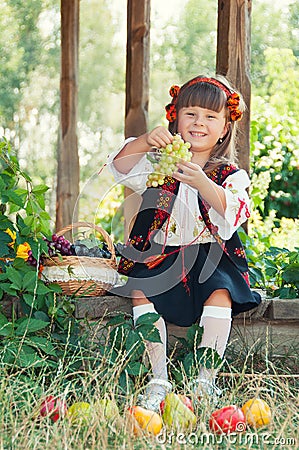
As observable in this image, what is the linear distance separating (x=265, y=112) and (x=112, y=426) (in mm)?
5085

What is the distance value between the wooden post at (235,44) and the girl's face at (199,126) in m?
0.60

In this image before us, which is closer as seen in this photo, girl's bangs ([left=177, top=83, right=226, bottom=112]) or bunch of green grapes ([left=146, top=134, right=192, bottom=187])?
bunch of green grapes ([left=146, top=134, right=192, bottom=187])

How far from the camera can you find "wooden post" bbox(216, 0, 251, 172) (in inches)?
146

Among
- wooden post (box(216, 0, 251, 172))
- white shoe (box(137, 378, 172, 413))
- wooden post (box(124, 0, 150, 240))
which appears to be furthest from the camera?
wooden post (box(124, 0, 150, 240))

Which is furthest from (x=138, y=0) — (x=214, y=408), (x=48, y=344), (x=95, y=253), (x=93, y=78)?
(x=93, y=78)

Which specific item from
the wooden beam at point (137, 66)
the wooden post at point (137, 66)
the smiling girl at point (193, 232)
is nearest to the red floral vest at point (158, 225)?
the smiling girl at point (193, 232)

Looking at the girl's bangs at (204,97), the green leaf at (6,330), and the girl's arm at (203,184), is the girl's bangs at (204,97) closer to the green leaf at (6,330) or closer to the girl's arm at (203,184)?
the girl's arm at (203,184)

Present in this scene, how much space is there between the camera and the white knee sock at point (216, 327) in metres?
2.96

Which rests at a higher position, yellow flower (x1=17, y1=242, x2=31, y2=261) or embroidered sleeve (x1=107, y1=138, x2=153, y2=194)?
embroidered sleeve (x1=107, y1=138, x2=153, y2=194)

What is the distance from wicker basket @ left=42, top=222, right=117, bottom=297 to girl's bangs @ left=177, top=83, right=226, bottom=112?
1.84ft

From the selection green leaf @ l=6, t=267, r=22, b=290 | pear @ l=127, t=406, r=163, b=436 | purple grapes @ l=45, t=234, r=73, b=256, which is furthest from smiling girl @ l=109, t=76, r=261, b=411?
pear @ l=127, t=406, r=163, b=436

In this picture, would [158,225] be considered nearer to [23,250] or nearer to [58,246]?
[58,246]

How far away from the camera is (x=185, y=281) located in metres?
3.08

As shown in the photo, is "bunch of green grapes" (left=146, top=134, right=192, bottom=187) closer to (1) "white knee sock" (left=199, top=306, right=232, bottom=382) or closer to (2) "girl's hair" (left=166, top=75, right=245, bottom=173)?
(2) "girl's hair" (left=166, top=75, right=245, bottom=173)
